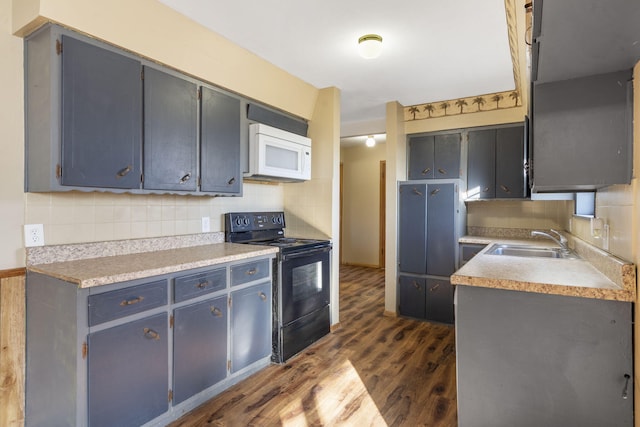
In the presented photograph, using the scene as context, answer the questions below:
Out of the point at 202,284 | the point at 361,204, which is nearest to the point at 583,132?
the point at 202,284

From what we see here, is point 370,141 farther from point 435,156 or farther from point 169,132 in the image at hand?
point 169,132

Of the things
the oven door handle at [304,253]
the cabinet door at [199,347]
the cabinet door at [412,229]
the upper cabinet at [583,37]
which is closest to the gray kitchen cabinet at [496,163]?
the cabinet door at [412,229]

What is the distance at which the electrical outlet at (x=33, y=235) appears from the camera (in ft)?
5.94

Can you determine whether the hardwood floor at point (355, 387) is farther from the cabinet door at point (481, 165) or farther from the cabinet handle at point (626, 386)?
the cabinet door at point (481, 165)

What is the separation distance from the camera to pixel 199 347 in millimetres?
2076

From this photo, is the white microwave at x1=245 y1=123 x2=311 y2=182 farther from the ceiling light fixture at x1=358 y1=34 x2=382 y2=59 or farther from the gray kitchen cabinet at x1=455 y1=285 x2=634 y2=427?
the gray kitchen cabinet at x1=455 y1=285 x2=634 y2=427

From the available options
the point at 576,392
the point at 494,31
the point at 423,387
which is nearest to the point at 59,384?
the point at 423,387

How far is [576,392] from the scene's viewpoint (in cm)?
146

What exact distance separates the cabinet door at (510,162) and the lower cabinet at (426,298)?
3.72 ft

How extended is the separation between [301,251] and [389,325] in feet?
4.59

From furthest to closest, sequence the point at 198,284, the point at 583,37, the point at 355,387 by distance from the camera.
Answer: the point at 355,387 < the point at 198,284 < the point at 583,37

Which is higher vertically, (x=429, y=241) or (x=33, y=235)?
(x=33, y=235)

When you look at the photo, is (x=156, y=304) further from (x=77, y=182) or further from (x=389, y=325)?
(x=389, y=325)

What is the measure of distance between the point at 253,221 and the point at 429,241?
1840 millimetres
